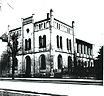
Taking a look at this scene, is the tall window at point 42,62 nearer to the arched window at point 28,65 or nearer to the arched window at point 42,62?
the arched window at point 42,62

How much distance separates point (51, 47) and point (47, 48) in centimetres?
6

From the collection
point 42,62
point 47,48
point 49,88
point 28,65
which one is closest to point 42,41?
point 47,48

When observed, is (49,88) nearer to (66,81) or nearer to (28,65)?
(66,81)

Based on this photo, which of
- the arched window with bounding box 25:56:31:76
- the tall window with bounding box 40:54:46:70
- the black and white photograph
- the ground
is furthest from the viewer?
the arched window with bounding box 25:56:31:76

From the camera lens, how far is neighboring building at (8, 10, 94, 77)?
2852 mm

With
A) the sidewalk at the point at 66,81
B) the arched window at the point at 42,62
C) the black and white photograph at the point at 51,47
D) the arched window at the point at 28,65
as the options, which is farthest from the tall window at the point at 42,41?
the sidewalk at the point at 66,81

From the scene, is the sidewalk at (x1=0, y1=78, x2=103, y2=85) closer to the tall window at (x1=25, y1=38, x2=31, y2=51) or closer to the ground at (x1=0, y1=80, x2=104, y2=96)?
the ground at (x1=0, y1=80, x2=104, y2=96)

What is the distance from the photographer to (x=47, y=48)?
308 cm

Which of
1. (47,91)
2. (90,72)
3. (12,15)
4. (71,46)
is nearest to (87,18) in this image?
(71,46)

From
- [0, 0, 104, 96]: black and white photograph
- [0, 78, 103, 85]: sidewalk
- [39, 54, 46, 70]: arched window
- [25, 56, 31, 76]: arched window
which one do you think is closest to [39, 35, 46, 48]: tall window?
[0, 0, 104, 96]: black and white photograph

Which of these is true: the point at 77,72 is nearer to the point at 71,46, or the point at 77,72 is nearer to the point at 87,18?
the point at 71,46

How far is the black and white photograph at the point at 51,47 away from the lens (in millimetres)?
2605

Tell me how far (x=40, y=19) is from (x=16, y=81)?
1.03 metres

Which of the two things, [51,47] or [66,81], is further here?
[51,47]
